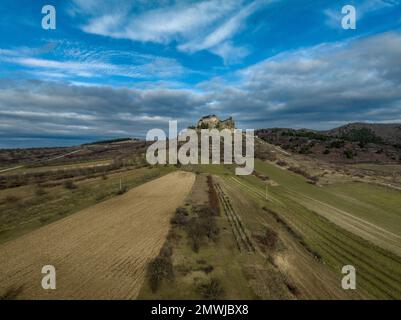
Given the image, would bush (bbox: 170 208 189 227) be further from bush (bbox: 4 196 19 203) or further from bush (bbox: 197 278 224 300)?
bush (bbox: 4 196 19 203)

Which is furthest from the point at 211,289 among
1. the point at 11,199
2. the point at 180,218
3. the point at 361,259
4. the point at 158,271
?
the point at 11,199

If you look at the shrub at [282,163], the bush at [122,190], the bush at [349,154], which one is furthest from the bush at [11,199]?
the bush at [349,154]

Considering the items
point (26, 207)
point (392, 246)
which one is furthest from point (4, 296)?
point (392, 246)

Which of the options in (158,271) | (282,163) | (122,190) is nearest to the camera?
(158,271)

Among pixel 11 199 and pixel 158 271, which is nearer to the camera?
pixel 158 271

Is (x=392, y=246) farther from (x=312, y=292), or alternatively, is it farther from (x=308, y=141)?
(x=308, y=141)

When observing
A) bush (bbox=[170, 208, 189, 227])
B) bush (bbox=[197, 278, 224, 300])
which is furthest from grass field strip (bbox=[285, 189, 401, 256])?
bush (bbox=[197, 278, 224, 300])

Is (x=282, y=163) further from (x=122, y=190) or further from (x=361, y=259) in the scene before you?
(x=361, y=259)
